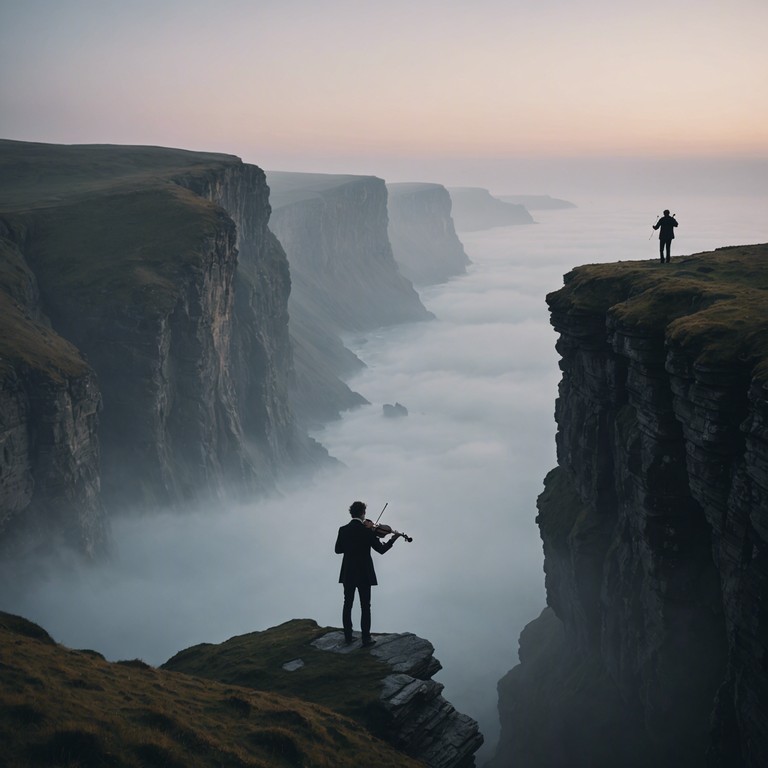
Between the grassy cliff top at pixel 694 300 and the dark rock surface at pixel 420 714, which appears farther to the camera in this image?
the grassy cliff top at pixel 694 300

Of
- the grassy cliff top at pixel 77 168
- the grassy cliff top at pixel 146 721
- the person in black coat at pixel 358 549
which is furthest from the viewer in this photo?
the grassy cliff top at pixel 77 168

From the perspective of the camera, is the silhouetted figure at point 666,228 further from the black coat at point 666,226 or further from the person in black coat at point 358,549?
the person in black coat at point 358,549

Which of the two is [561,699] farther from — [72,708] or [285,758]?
[72,708]

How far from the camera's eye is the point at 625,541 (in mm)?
56875

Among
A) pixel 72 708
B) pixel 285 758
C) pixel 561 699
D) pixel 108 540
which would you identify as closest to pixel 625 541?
pixel 561 699

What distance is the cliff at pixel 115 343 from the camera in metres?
86.5

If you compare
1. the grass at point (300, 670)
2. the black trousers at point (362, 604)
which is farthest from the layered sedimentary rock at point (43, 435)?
the black trousers at point (362, 604)

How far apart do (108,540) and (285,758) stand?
297ft

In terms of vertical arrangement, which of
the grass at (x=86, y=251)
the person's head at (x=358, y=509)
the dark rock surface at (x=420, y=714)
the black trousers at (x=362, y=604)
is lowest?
the dark rock surface at (x=420, y=714)

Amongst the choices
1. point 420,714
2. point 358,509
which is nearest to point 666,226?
point 358,509

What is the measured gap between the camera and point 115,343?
10819cm

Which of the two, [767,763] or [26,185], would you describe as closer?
[767,763]

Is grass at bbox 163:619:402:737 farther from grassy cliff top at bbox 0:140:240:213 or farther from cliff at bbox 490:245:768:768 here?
grassy cliff top at bbox 0:140:240:213

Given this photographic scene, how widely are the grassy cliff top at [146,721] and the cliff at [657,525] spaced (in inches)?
843
